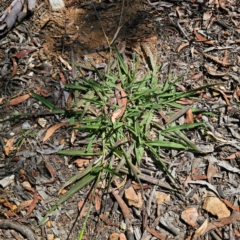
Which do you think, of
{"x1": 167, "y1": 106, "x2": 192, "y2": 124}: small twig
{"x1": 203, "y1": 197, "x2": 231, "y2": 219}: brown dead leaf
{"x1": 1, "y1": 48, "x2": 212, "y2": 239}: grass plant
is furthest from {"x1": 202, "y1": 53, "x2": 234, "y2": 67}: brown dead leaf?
{"x1": 203, "y1": 197, "x2": 231, "y2": 219}: brown dead leaf

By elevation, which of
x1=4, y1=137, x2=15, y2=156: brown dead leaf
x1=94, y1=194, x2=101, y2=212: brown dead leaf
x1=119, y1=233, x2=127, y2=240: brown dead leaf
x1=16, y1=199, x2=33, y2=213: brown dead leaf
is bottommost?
x1=119, y1=233, x2=127, y2=240: brown dead leaf

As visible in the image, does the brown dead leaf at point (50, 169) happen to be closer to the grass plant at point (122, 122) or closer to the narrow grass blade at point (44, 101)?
the grass plant at point (122, 122)

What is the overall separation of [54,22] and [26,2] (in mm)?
276

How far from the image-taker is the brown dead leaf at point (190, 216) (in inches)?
79.8

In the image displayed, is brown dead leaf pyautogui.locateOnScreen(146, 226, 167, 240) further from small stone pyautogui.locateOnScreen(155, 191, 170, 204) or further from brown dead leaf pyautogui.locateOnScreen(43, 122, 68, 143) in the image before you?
brown dead leaf pyautogui.locateOnScreen(43, 122, 68, 143)

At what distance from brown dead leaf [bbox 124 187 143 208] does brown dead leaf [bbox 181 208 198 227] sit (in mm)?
246

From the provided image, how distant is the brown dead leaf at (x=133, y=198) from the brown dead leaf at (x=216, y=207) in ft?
1.18

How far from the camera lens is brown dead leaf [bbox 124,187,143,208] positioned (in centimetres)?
208

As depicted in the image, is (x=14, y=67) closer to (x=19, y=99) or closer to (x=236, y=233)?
(x=19, y=99)

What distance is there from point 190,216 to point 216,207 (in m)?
0.15

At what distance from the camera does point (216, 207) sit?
6.74 feet

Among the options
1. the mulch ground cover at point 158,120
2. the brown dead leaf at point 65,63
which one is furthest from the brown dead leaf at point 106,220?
the brown dead leaf at point 65,63

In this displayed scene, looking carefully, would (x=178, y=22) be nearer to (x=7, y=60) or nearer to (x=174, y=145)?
(x=174, y=145)

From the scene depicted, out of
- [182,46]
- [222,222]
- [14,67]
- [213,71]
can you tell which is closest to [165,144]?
[222,222]
